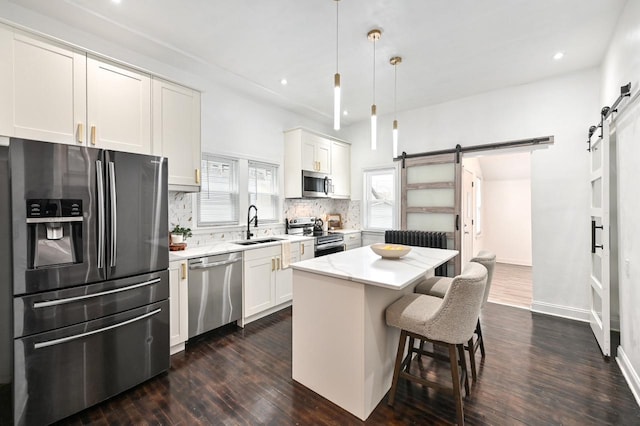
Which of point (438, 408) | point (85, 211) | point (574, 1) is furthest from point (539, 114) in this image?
point (85, 211)

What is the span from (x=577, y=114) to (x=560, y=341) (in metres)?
2.71

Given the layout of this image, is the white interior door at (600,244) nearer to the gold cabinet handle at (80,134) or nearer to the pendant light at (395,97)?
the pendant light at (395,97)

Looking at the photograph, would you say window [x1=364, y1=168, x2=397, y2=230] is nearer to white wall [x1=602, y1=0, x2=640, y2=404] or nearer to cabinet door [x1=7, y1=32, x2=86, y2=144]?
white wall [x1=602, y1=0, x2=640, y2=404]

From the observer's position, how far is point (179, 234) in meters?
3.03

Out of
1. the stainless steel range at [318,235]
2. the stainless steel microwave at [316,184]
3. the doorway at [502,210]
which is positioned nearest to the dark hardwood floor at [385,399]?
the stainless steel range at [318,235]

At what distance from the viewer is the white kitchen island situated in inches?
70.2

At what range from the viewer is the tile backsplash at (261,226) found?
321 cm

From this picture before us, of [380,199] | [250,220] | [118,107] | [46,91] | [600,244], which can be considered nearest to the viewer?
[46,91]

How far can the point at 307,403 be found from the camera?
194cm

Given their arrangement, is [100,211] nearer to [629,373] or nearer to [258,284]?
[258,284]

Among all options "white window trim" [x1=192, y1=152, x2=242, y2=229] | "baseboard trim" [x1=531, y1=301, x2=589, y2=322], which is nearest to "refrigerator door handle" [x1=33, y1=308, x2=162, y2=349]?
"white window trim" [x1=192, y1=152, x2=242, y2=229]

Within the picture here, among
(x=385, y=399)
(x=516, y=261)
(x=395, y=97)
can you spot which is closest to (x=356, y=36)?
(x=395, y=97)

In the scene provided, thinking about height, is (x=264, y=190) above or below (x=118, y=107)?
below

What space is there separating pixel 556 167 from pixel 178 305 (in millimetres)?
4736
